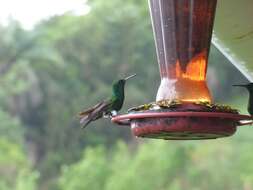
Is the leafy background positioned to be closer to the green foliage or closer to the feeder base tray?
the green foliage

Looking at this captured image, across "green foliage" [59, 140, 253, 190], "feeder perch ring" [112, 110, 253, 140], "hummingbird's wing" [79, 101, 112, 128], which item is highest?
"green foliage" [59, 140, 253, 190]

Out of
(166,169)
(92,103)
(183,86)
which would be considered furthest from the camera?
(92,103)

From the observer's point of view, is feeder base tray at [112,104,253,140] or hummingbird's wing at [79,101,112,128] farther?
hummingbird's wing at [79,101,112,128]

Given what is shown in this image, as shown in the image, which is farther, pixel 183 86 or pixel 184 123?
pixel 183 86

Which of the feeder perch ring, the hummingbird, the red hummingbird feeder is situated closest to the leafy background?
the hummingbird

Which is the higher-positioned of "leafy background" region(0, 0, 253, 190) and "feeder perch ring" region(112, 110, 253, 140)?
"leafy background" region(0, 0, 253, 190)

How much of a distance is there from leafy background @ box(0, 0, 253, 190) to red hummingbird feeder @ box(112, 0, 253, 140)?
1169cm

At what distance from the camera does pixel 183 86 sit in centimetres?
160

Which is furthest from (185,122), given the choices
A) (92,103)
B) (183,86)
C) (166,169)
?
(92,103)

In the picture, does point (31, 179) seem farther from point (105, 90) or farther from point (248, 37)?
point (248, 37)

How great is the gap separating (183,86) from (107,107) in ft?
0.79

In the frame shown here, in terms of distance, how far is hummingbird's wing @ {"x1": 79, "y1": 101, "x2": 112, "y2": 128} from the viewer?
1.69m

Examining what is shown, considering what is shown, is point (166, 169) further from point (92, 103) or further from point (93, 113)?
point (93, 113)

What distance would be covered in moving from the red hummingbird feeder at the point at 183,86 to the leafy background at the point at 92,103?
11693 millimetres
